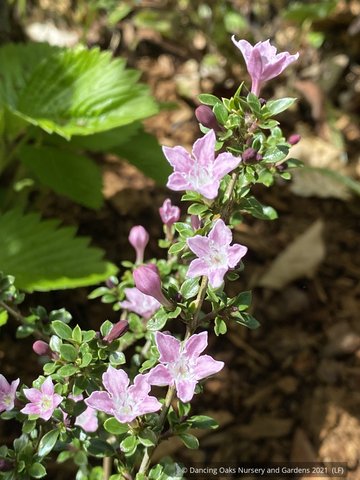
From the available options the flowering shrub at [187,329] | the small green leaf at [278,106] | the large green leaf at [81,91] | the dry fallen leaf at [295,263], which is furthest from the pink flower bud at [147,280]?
the dry fallen leaf at [295,263]

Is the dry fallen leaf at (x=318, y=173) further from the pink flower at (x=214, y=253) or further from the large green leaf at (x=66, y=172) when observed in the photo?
the pink flower at (x=214, y=253)

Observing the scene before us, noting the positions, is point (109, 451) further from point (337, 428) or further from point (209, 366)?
point (337, 428)

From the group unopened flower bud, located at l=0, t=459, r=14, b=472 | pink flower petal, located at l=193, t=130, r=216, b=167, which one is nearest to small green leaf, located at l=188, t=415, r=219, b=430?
unopened flower bud, located at l=0, t=459, r=14, b=472

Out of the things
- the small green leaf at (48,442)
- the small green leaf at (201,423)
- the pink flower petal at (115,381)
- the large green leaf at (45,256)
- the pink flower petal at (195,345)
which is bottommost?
the large green leaf at (45,256)

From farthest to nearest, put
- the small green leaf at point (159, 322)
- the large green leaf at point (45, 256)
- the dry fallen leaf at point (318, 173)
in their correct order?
1. the dry fallen leaf at point (318, 173)
2. the large green leaf at point (45, 256)
3. the small green leaf at point (159, 322)

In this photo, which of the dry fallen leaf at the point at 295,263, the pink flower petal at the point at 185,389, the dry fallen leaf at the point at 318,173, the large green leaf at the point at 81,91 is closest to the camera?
the pink flower petal at the point at 185,389

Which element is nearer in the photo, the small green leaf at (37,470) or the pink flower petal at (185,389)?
the pink flower petal at (185,389)

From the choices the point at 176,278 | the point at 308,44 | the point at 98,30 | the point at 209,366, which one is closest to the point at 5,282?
the point at 176,278
